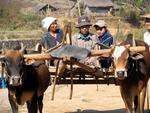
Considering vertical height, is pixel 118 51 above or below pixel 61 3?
below

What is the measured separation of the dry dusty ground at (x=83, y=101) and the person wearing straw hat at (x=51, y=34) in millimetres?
2267

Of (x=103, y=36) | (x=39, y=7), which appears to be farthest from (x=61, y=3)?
(x=103, y=36)

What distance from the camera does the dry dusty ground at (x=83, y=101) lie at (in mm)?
10883

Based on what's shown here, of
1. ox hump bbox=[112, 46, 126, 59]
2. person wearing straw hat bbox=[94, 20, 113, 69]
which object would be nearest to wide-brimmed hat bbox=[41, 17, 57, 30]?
person wearing straw hat bbox=[94, 20, 113, 69]

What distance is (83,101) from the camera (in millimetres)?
11977

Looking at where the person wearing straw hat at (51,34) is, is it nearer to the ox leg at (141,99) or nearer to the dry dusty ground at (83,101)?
the ox leg at (141,99)

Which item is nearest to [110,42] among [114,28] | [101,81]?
[101,81]

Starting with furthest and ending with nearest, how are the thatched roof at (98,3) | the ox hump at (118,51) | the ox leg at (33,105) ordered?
the thatched roof at (98,3) → the ox leg at (33,105) → the ox hump at (118,51)

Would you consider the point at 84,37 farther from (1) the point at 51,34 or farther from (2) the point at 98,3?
(2) the point at 98,3

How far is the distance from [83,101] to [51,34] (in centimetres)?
332

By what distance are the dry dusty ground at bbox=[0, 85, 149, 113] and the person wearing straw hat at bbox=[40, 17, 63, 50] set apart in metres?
2.27

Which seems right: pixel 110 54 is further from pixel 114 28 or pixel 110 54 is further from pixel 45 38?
pixel 114 28

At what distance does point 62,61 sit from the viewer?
25.9 feet

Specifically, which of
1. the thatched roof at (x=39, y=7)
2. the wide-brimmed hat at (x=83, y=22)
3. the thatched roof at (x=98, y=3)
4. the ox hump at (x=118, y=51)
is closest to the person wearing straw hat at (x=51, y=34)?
the wide-brimmed hat at (x=83, y=22)
